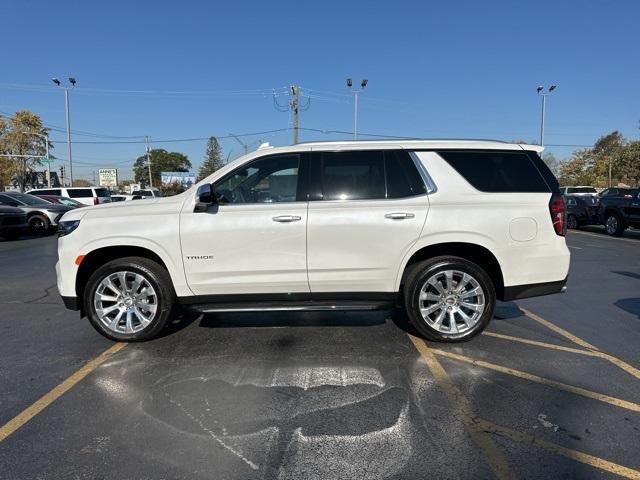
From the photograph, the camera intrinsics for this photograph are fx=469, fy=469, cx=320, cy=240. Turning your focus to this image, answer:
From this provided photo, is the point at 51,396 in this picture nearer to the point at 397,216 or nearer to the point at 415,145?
the point at 397,216

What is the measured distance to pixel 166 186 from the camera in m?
77.9

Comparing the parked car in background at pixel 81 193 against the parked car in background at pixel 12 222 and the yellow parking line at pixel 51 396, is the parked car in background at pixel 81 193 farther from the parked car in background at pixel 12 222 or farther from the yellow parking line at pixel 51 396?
the yellow parking line at pixel 51 396

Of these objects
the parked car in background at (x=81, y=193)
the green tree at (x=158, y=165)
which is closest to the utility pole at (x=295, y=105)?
the parked car in background at (x=81, y=193)

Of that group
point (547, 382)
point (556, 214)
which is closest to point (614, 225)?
point (556, 214)

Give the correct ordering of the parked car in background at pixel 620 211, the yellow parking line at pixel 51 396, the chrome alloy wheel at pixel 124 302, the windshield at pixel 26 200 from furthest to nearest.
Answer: the windshield at pixel 26 200, the parked car in background at pixel 620 211, the chrome alloy wheel at pixel 124 302, the yellow parking line at pixel 51 396

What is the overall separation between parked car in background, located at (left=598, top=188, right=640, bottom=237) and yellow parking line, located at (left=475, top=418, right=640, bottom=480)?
52.5 feet

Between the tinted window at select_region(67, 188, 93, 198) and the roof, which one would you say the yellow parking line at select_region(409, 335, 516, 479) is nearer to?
the roof

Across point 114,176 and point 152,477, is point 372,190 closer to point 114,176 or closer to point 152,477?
point 152,477

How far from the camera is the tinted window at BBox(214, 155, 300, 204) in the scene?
468cm

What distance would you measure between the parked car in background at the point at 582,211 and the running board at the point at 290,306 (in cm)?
1707

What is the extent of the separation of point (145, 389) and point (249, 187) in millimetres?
2092

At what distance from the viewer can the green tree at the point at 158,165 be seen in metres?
125

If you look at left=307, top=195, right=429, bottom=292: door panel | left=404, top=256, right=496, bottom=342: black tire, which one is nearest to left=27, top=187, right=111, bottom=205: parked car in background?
left=307, top=195, right=429, bottom=292: door panel

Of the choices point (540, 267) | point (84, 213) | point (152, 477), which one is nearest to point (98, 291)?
point (84, 213)
